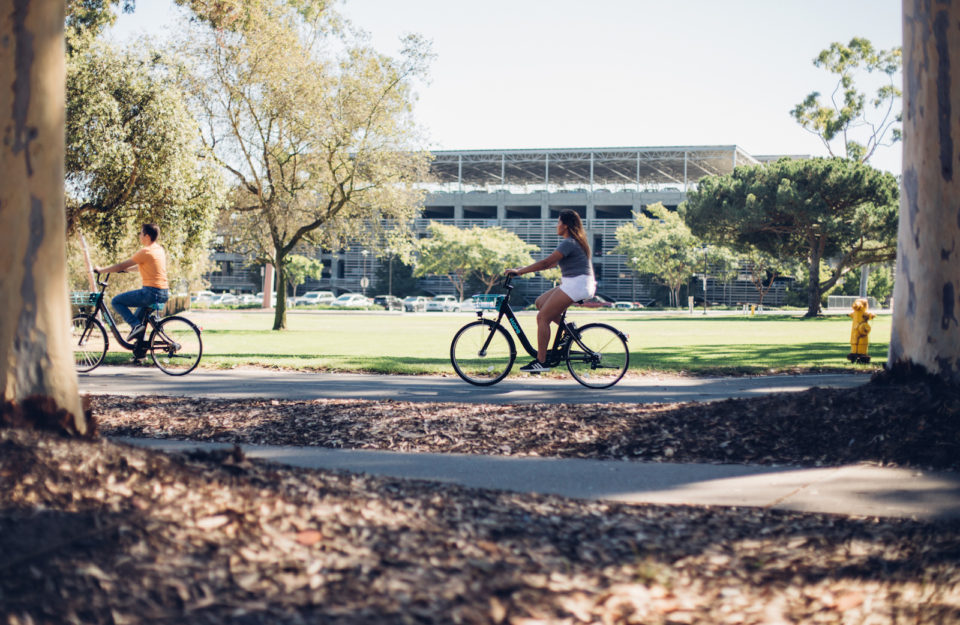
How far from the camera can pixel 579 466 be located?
198 inches

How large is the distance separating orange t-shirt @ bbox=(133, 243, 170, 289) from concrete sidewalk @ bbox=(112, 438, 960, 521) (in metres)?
6.01

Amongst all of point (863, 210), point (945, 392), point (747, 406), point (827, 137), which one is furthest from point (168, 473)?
point (827, 137)

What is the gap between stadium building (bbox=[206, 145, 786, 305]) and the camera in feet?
273

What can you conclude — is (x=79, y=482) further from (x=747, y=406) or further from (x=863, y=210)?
(x=863, y=210)

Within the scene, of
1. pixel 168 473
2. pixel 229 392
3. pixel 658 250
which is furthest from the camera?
pixel 658 250

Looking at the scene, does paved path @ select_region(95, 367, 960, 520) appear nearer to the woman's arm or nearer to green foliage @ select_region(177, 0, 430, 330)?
the woman's arm

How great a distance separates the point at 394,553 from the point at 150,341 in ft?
30.4

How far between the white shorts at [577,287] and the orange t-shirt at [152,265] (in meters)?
5.39

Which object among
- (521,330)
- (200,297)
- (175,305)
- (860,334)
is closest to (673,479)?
(521,330)

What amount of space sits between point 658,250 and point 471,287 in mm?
24319

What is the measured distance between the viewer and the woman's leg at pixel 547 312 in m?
9.04

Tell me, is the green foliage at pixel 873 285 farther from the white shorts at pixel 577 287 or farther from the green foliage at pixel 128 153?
the white shorts at pixel 577 287

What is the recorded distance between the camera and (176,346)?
1113cm

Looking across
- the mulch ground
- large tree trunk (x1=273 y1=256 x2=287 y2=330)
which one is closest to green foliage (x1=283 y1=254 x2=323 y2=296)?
large tree trunk (x1=273 y1=256 x2=287 y2=330)
